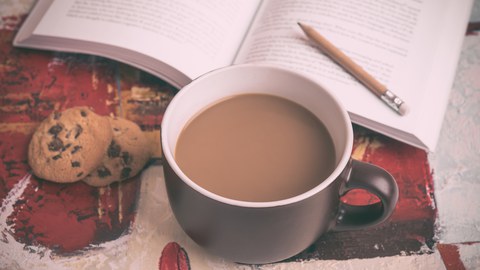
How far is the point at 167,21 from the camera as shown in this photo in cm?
86

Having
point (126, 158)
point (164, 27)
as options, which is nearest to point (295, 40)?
point (164, 27)

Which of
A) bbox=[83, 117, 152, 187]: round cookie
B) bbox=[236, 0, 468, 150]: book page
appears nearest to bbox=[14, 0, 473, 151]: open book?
bbox=[236, 0, 468, 150]: book page

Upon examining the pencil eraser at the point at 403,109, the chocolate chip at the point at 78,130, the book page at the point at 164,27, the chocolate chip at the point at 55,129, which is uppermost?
the pencil eraser at the point at 403,109

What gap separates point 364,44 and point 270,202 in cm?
43

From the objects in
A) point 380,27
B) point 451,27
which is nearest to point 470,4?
point 451,27

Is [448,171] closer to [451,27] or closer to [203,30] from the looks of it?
[451,27]

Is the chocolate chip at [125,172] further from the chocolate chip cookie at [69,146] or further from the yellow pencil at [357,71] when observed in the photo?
the yellow pencil at [357,71]

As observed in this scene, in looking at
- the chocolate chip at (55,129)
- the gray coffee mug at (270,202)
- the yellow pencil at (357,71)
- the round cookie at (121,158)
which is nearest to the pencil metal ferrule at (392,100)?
the yellow pencil at (357,71)

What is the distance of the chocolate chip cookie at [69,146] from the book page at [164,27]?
0.54 ft

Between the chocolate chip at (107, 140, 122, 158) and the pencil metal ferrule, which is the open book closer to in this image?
the pencil metal ferrule

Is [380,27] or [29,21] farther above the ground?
[380,27]

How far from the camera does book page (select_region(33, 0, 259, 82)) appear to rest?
82cm

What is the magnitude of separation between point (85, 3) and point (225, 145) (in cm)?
45

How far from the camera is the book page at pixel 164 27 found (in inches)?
32.1
